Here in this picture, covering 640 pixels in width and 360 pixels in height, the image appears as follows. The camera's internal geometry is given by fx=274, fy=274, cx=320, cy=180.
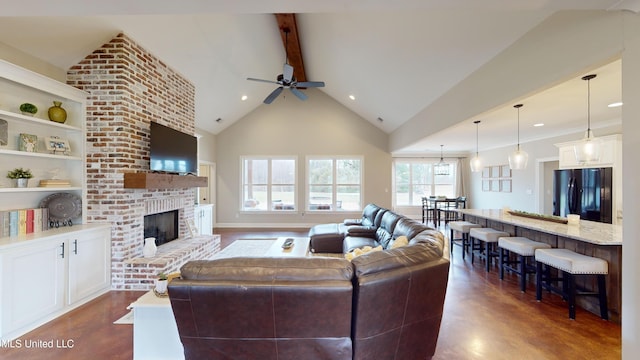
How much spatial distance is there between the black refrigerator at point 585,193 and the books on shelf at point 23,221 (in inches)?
322

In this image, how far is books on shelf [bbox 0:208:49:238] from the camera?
270 cm

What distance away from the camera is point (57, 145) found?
10.6ft

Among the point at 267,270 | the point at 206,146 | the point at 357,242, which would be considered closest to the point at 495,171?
the point at 357,242

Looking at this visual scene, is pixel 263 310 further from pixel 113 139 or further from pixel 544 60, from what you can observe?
pixel 113 139

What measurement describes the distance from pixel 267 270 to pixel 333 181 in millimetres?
6811

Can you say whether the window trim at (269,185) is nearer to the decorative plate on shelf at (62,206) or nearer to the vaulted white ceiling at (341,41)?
the vaulted white ceiling at (341,41)

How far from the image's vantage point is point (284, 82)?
4.51 m

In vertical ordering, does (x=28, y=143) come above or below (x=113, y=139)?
below

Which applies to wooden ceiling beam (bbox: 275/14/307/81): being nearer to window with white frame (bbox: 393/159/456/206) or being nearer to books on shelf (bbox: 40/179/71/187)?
books on shelf (bbox: 40/179/71/187)

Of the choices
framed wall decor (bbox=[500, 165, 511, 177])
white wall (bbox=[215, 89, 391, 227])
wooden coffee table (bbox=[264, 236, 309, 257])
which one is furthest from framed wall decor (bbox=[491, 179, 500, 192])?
wooden coffee table (bbox=[264, 236, 309, 257])

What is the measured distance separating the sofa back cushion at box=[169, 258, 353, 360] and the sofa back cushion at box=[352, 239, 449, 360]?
0.32 feet

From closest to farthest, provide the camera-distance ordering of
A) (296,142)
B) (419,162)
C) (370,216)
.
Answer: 1. (370,216)
2. (296,142)
3. (419,162)

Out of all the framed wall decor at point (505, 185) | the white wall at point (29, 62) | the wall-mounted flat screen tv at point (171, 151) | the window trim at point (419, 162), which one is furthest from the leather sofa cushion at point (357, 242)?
the window trim at point (419, 162)

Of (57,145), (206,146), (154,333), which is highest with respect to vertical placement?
(206,146)
